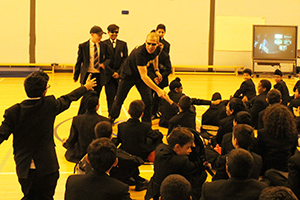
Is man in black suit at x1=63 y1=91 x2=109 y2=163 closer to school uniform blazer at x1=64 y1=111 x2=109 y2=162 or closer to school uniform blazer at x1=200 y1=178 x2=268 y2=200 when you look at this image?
school uniform blazer at x1=64 y1=111 x2=109 y2=162

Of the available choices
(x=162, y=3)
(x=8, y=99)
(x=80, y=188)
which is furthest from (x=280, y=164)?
(x=162, y=3)

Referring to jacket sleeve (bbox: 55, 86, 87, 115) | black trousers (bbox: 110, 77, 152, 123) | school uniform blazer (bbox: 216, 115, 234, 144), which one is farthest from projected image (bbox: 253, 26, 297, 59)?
jacket sleeve (bbox: 55, 86, 87, 115)

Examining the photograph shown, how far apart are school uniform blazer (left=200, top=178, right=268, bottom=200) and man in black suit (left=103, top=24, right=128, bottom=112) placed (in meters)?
4.60

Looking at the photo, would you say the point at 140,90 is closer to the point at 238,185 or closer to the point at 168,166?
the point at 168,166

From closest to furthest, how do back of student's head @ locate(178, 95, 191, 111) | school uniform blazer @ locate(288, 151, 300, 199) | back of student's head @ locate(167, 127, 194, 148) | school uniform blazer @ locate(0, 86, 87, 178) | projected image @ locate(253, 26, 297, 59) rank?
1. school uniform blazer @ locate(0, 86, 87, 178)
2. school uniform blazer @ locate(288, 151, 300, 199)
3. back of student's head @ locate(167, 127, 194, 148)
4. back of student's head @ locate(178, 95, 191, 111)
5. projected image @ locate(253, 26, 297, 59)

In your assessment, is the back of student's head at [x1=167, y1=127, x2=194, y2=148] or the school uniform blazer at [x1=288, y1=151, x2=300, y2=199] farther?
the back of student's head at [x1=167, y1=127, x2=194, y2=148]

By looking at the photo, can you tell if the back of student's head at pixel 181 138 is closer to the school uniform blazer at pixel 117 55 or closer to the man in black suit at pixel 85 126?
the man in black suit at pixel 85 126

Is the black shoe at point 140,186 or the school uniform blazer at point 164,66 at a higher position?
the school uniform blazer at point 164,66

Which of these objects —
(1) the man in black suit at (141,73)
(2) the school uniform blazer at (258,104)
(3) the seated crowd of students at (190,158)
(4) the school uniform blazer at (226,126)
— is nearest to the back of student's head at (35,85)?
(3) the seated crowd of students at (190,158)

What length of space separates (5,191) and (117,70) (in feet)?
12.2

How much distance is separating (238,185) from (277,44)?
13.3m

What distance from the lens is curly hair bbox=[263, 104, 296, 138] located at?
14.0ft

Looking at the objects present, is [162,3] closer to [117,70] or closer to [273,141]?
[117,70]

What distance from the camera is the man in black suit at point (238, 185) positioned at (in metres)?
2.95
